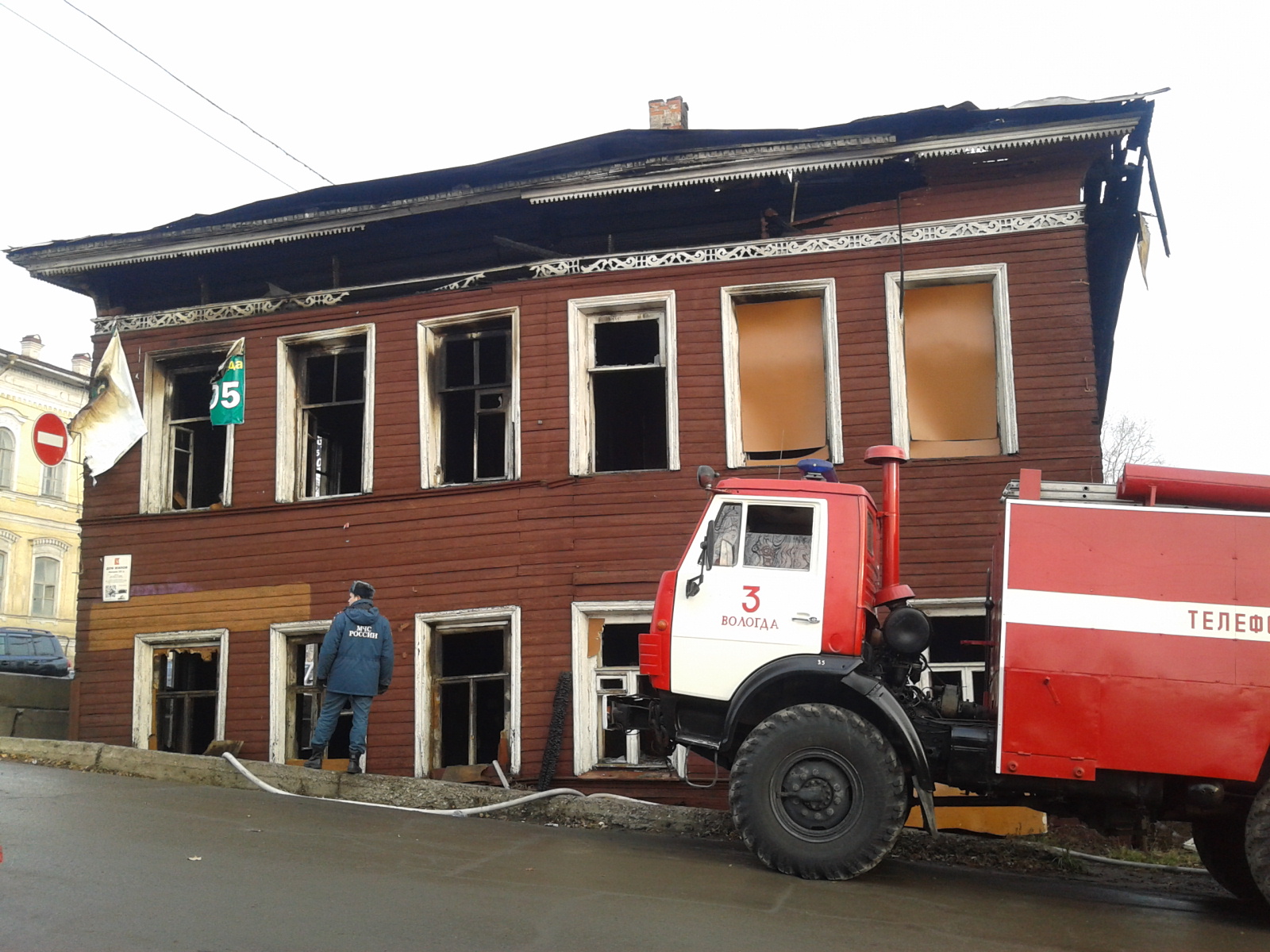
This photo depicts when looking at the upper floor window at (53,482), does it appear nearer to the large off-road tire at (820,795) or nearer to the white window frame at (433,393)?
the white window frame at (433,393)

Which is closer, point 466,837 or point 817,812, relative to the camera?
point 817,812

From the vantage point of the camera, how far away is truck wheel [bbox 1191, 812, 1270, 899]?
8500 millimetres

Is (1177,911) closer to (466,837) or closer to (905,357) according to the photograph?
(466,837)

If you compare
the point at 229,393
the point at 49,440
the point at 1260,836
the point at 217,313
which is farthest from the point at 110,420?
the point at 1260,836

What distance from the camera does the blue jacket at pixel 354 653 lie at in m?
11.5

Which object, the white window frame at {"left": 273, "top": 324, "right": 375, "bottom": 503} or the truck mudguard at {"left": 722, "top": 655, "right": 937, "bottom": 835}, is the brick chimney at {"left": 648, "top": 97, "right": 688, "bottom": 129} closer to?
the white window frame at {"left": 273, "top": 324, "right": 375, "bottom": 503}

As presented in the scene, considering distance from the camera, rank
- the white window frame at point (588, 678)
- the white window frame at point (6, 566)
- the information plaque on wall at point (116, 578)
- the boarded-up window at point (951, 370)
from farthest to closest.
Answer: the white window frame at point (6, 566) < the information plaque on wall at point (116, 578) < the white window frame at point (588, 678) < the boarded-up window at point (951, 370)

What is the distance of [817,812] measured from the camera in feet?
26.3

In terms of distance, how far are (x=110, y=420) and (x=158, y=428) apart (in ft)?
2.01

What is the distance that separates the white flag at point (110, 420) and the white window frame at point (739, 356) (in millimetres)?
7827

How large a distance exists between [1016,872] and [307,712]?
33.5 feet

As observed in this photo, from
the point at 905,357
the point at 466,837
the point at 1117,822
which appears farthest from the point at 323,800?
the point at 905,357

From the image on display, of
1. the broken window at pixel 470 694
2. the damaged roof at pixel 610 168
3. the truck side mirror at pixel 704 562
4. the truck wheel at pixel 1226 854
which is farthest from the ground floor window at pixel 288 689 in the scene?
the truck wheel at pixel 1226 854

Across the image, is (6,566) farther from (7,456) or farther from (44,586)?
(7,456)
